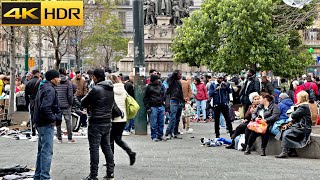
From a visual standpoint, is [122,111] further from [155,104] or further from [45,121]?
[155,104]

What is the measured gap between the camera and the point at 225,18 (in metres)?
41.4

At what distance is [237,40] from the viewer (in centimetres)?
4022

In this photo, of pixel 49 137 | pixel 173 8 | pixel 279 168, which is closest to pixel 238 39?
pixel 173 8

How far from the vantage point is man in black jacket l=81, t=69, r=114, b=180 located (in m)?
10.7

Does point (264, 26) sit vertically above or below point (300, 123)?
above

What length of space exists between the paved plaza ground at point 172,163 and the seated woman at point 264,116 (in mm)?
318

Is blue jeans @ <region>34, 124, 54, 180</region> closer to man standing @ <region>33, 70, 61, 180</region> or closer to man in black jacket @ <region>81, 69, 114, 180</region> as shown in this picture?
man standing @ <region>33, 70, 61, 180</region>

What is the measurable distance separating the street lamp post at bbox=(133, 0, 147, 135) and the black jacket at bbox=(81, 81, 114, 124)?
781 centimetres

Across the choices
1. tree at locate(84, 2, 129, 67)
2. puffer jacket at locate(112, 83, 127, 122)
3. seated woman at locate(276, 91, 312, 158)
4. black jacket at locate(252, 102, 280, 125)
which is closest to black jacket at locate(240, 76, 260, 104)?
black jacket at locate(252, 102, 280, 125)

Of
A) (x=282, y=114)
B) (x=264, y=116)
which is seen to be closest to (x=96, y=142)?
(x=264, y=116)

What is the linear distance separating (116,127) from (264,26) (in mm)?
28364

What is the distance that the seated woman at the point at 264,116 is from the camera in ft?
48.5

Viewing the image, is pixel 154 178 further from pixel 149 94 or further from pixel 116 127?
pixel 149 94

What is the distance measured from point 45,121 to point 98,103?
887mm
